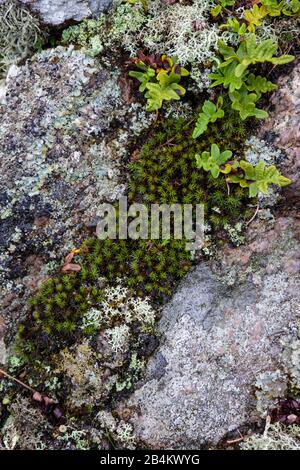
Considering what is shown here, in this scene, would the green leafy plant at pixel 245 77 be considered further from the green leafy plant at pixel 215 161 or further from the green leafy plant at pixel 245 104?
the green leafy plant at pixel 215 161

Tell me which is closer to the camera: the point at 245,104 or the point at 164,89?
the point at 245,104

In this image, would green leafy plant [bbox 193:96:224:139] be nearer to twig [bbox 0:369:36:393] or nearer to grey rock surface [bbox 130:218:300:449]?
grey rock surface [bbox 130:218:300:449]

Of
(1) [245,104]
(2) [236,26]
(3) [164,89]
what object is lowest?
(1) [245,104]

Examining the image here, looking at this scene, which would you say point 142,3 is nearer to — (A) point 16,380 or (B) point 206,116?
(B) point 206,116

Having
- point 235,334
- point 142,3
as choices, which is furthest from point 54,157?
point 235,334

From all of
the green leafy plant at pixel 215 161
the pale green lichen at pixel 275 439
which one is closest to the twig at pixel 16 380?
the pale green lichen at pixel 275 439

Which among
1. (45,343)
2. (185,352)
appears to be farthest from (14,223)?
(185,352)
